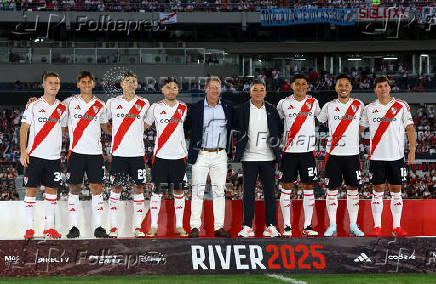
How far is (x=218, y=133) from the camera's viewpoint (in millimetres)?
9586

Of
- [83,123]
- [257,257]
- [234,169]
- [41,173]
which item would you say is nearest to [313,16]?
[234,169]

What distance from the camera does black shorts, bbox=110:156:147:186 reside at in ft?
31.5

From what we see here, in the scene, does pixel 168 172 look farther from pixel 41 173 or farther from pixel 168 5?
pixel 168 5

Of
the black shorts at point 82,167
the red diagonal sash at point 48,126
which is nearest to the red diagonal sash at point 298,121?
the black shorts at point 82,167

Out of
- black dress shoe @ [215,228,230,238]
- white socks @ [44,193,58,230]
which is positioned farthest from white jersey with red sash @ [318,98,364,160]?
white socks @ [44,193,58,230]

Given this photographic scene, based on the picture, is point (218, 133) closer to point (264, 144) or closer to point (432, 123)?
point (264, 144)

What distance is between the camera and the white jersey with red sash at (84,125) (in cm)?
955

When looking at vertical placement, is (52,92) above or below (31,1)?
below

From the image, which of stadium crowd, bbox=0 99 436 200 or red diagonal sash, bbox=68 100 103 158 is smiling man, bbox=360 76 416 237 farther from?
stadium crowd, bbox=0 99 436 200

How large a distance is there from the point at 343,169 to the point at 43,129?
3986mm

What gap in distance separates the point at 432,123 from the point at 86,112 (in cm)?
2692

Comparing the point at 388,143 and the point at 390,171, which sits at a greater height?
the point at 388,143

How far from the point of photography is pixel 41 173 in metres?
9.43

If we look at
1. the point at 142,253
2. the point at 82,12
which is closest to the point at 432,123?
the point at 82,12
